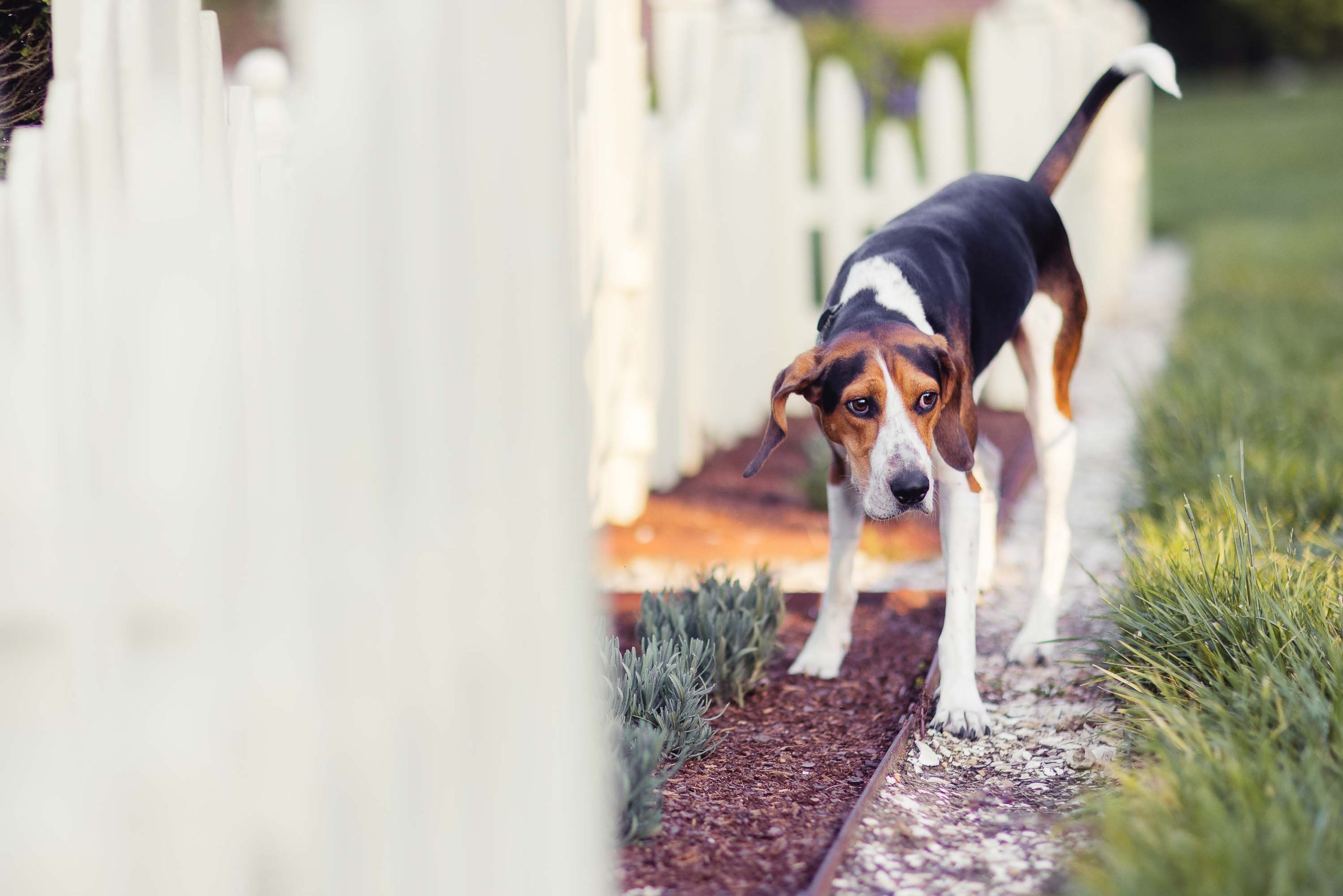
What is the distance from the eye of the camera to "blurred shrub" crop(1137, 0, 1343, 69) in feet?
125

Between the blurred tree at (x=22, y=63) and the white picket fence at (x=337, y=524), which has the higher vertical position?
the blurred tree at (x=22, y=63)

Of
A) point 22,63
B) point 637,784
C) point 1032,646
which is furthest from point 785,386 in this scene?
point 22,63

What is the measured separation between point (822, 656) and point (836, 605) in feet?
0.44

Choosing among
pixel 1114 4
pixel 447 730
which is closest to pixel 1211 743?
pixel 447 730

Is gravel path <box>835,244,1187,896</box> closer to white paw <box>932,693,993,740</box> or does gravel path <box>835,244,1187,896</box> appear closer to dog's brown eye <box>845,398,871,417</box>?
white paw <box>932,693,993,740</box>

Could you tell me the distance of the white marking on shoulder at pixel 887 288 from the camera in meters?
3.02

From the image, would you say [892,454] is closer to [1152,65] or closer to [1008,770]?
[1008,770]

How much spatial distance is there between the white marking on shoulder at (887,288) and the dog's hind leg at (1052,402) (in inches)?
26.6

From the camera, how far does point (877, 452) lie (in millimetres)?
2770

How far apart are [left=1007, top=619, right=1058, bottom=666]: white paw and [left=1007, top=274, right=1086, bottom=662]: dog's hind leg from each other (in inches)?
2.1

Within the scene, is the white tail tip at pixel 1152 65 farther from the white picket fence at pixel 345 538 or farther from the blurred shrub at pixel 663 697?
the white picket fence at pixel 345 538

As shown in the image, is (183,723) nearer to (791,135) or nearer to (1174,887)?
(1174,887)

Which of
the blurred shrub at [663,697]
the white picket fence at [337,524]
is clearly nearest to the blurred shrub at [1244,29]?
the blurred shrub at [663,697]

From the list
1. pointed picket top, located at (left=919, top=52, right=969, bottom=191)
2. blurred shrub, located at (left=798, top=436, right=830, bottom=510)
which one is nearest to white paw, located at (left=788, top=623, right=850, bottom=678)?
blurred shrub, located at (left=798, top=436, right=830, bottom=510)
